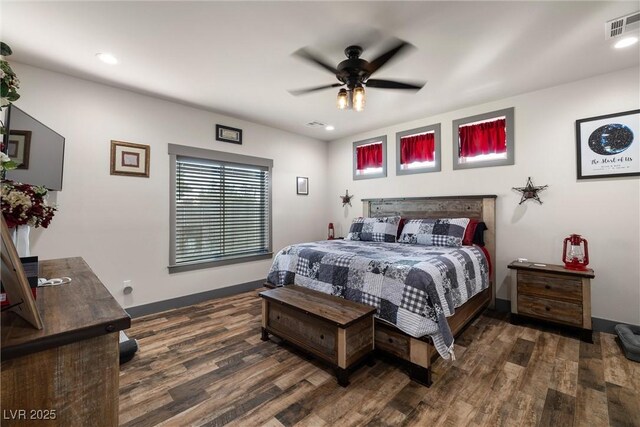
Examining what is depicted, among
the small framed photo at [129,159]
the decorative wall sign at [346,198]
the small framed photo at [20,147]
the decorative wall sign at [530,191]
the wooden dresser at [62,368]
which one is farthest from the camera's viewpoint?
the decorative wall sign at [346,198]

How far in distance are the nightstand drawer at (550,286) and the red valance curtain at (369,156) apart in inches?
105

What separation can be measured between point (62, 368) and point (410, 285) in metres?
1.92

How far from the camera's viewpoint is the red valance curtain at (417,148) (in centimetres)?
419

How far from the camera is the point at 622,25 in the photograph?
2.07 meters

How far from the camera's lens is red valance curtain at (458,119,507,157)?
357 centimetres

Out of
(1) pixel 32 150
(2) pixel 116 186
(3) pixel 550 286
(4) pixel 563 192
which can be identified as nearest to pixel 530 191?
(4) pixel 563 192

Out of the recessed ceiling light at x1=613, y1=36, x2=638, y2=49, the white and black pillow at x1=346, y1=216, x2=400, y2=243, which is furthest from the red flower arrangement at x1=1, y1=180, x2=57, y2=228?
the recessed ceiling light at x1=613, y1=36, x2=638, y2=49

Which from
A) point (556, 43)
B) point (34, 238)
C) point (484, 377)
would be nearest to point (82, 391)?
point (484, 377)

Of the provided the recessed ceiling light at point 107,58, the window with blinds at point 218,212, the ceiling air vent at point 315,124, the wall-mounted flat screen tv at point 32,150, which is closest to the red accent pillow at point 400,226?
the ceiling air vent at point 315,124

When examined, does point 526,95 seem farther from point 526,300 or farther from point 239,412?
point 239,412

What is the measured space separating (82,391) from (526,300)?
363 cm

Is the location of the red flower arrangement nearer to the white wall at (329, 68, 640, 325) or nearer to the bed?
the bed

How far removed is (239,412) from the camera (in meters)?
1.74

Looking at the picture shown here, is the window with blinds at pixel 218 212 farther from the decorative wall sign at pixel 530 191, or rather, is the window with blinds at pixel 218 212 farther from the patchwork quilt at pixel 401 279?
the decorative wall sign at pixel 530 191
